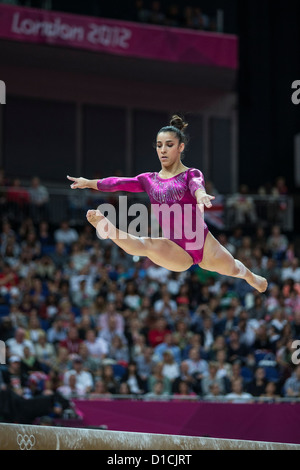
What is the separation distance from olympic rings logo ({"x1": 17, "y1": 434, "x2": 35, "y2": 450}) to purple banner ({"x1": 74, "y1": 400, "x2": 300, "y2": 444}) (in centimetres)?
342

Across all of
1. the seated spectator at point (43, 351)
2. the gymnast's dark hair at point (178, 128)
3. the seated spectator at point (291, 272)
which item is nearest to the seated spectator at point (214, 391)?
the seated spectator at point (43, 351)

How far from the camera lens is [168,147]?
19.9 ft

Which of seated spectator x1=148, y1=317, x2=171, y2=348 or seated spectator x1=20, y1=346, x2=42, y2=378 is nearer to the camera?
seated spectator x1=20, y1=346, x2=42, y2=378

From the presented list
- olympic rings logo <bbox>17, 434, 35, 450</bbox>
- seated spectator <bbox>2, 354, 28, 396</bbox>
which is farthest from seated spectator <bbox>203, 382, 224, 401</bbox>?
olympic rings logo <bbox>17, 434, 35, 450</bbox>

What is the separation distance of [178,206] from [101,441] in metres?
1.85

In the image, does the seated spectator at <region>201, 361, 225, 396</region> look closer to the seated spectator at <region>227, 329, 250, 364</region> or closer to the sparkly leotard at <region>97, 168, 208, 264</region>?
the seated spectator at <region>227, 329, 250, 364</region>

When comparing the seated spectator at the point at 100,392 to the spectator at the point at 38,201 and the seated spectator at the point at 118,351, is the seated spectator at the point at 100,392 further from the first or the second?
the spectator at the point at 38,201

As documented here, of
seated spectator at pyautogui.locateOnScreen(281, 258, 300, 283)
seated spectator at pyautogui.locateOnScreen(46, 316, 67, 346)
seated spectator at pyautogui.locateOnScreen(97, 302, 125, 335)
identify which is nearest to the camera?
seated spectator at pyautogui.locateOnScreen(46, 316, 67, 346)

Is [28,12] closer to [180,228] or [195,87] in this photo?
[195,87]

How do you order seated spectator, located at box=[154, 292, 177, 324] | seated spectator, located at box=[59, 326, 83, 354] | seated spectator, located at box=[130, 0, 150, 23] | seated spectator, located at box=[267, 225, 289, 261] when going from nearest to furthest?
seated spectator, located at box=[59, 326, 83, 354], seated spectator, located at box=[154, 292, 177, 324], seated spectator, located at box=[267, 225, 289, 261], seated spectator, located at box=[130, 0, 150, 23]

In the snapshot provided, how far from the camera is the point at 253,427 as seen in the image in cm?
903

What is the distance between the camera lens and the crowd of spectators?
34.4 ft

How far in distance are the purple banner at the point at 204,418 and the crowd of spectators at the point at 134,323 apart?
0.59 m
